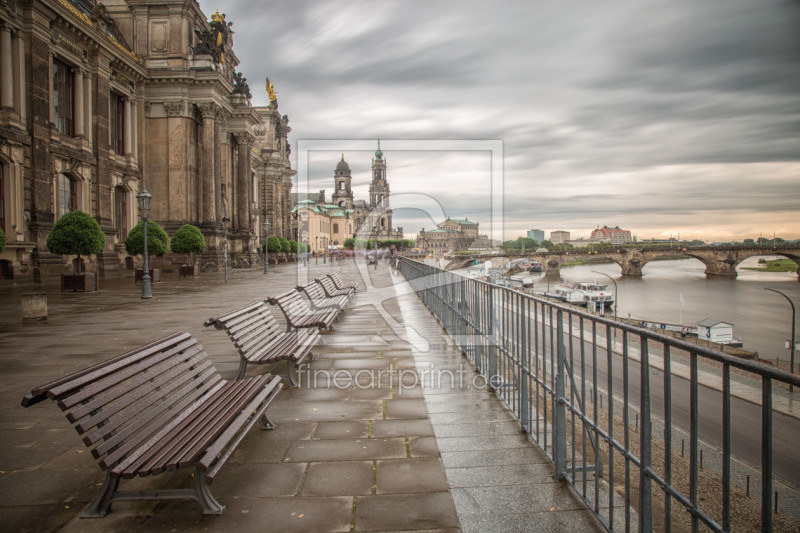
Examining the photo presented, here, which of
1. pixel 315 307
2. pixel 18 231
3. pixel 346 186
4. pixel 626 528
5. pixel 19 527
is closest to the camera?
pixel 626 528

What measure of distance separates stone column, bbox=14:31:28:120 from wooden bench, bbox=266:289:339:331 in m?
19.5

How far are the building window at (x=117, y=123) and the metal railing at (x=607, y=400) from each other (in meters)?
28.8

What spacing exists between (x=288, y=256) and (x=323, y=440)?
54426 mm

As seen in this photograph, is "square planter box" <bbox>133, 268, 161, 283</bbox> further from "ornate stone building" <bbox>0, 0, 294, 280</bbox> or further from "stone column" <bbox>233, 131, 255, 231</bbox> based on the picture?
"stone column" <bbox>233, 131, 255, 231</bbox>

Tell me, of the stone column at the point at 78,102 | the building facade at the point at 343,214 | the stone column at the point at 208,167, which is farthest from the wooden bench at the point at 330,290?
the building facade at the point at 343,214

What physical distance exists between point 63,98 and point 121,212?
24.4 ft

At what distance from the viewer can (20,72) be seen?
20188 millimetres

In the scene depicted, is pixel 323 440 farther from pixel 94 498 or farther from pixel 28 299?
pixel 28 299

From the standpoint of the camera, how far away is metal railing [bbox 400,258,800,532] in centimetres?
192

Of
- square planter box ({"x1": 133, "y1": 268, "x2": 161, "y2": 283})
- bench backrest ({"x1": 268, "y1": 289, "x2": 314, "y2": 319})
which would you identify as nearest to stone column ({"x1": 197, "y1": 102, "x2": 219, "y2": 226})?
square planter box ({"x1": 133, "y1": 268, "x2": 161, "y2": 283})

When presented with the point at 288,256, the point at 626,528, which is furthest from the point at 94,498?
the point at 288,256

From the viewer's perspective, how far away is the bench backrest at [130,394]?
2615 millimetres

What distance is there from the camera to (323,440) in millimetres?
4023

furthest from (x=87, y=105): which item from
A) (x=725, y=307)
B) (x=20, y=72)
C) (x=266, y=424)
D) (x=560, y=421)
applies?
(x=725, y=307)
